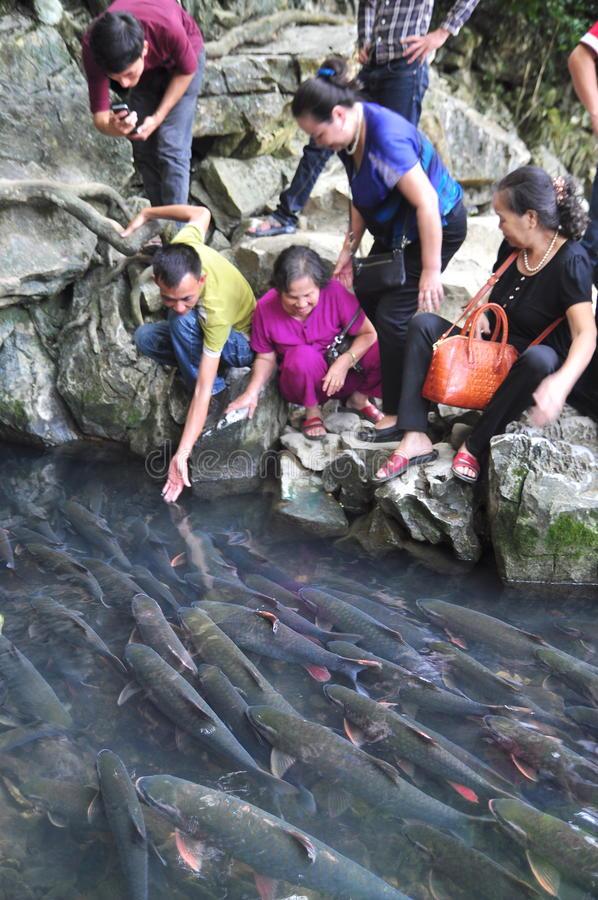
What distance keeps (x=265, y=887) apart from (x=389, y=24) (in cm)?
461

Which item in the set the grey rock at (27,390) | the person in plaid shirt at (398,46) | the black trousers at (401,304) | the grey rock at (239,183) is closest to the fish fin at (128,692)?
the black trousers at (401,304)

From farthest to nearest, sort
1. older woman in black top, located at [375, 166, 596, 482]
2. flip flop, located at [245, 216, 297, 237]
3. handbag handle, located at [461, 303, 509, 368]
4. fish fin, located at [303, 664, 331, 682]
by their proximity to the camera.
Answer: flip flop, located at [245, 216, 297, 237], handbag handle, located at [461, 303, 509, 368], older woman in black top, located at [375, 166, 596, 482], fish fin, located at [303, 664, 331, 682]

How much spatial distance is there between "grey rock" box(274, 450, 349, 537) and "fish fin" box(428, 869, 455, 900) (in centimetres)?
220

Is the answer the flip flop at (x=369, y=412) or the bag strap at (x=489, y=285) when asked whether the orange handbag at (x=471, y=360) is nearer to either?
the bag strap at (x=489, y=285)

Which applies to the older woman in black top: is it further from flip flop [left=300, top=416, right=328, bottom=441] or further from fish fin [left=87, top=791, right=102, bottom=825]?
fish fin [left=87, top=791, right=102, bottom=825]

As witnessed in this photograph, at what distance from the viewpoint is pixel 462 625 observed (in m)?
3.52

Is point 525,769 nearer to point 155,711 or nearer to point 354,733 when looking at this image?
point 354,733

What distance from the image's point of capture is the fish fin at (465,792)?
267 cm

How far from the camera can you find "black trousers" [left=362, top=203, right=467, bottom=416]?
162 inches

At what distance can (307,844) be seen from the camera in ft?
7.73

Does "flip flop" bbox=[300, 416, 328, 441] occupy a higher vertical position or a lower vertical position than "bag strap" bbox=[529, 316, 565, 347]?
lower

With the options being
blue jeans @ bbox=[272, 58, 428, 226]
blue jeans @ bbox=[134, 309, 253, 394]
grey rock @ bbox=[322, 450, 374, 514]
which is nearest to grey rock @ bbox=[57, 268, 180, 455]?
blue jeans @ bbox=[134, 309, 253, 394]

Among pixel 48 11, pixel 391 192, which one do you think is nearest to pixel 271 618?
pixel 391 192

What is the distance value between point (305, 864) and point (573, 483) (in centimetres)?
232
